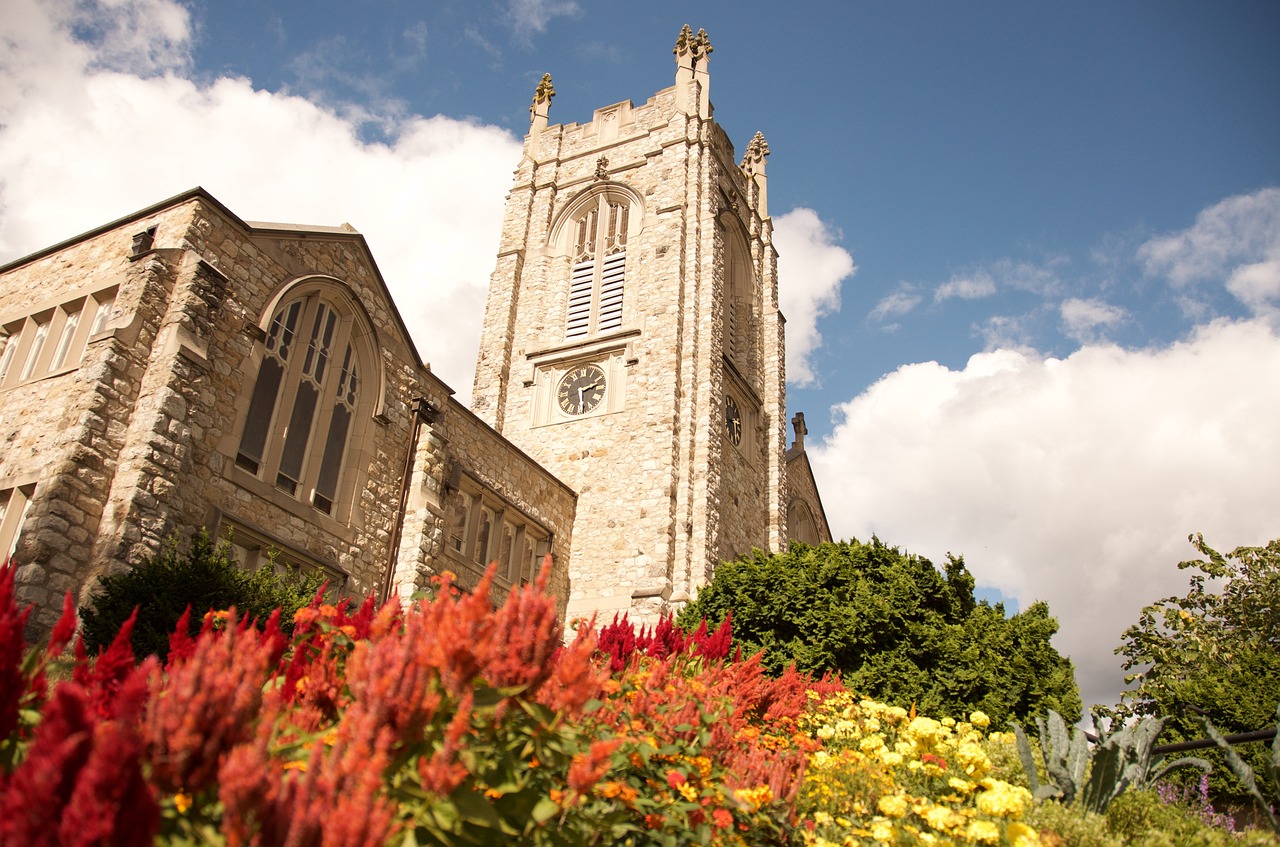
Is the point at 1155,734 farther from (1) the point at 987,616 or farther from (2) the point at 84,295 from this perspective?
(2) the point at 84,295

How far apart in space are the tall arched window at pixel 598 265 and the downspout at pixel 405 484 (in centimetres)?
980

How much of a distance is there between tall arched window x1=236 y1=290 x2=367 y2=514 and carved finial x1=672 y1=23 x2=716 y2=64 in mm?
18734

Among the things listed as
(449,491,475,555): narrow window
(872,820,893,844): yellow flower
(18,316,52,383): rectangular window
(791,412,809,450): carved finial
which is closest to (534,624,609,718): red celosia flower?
(872,820,893,844): yellow flower

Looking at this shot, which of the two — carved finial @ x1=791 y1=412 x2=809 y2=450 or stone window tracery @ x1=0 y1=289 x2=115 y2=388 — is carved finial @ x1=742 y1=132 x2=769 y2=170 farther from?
stone window tracery @ x1=0 y1=289 x2=115 y2=388

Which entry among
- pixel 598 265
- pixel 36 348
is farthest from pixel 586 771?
pixel 598 265

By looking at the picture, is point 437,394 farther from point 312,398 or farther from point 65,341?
point 65,341

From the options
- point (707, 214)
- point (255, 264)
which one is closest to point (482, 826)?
point (255, 264)

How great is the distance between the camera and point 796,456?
1175 inches

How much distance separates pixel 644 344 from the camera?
2338cm

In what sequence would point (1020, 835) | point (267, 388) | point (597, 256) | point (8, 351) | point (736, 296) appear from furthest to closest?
point (736, 296) < point (597, 256) < point (267, 388) < point (8, 351) < point (1020, 835)

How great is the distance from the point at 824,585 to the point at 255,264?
9833 millimetres

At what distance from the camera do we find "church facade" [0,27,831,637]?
409 inches

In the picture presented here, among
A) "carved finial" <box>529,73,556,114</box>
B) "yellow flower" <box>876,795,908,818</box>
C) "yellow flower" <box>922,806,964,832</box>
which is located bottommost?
"yellow flower" <box>922,806,964,832</box>

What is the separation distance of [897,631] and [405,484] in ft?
27.4
